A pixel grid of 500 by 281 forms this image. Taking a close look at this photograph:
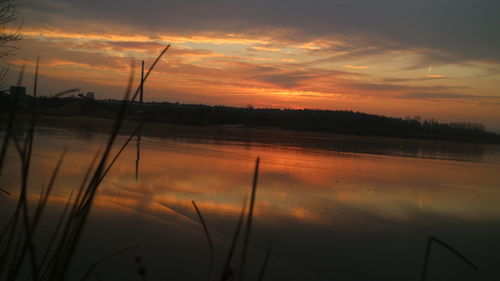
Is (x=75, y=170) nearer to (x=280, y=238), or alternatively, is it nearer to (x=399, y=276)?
(x=280, y=238)

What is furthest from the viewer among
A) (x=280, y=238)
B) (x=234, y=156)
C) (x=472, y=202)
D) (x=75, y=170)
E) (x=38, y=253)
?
(x=234, y=156)

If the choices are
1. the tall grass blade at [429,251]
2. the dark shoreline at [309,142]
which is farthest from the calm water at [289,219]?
the dark shoreline at [309,142]

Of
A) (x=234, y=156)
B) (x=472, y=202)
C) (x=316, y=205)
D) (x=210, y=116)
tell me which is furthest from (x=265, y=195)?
(x=210, y=116)

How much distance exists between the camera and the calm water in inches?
176

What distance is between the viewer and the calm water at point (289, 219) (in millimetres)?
4461

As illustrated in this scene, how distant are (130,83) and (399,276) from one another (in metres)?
4.35

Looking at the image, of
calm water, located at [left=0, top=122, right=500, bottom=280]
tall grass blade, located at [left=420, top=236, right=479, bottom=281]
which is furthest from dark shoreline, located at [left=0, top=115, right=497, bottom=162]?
tall grass blade, located at [left=420, top=236, right=479, bottom=281]

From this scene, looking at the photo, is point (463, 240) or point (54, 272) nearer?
point (54, 272)

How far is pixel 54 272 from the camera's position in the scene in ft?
2.61

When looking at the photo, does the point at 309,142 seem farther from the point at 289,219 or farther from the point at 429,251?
the point at 429,251

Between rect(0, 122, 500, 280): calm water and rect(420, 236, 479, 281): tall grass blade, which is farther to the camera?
rect(0, 122, 500, 280): calm water

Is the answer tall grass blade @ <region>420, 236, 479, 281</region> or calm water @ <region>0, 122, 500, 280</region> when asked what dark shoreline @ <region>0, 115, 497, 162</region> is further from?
→ tall grass blade @ <region>420, 236, 479, 281</region>

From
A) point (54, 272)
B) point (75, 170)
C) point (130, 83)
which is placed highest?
point (130, 83)

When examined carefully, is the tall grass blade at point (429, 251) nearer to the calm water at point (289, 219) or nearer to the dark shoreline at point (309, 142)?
the calm water at point (289, 219)
